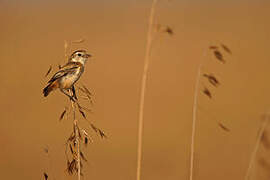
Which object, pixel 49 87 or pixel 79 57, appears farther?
pixel 79 57

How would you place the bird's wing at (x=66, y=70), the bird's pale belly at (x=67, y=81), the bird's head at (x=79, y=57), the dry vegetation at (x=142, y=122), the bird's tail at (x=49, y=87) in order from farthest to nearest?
the bird's head at (x=79, y=57) < the bird's tail at (x=49, y=87) < the bird's wing at (x=66, y=70) < the bird's pale belly at (x=67, y=81) < the dry vegetation at (x=142, y=122)

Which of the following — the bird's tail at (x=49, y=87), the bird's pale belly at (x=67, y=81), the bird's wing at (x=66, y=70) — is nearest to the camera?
the bird's pale belly at (x=67, y=81)

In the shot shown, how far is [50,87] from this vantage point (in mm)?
4250

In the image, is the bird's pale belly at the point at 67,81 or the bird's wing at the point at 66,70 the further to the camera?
the bird's wing at the point at 66,70

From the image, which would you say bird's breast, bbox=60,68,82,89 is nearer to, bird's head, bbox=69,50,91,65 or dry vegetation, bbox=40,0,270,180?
bird's head, bbox=69,50,91,65

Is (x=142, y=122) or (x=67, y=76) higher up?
(x=67, y=76)

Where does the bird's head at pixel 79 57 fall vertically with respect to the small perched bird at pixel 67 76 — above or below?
above

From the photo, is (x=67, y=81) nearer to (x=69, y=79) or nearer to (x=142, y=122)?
(x=69, y=79)

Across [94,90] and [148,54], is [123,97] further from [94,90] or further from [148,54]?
[148,54]

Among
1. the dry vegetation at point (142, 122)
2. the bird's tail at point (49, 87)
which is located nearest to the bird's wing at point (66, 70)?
the bird's tail at point (49, 87)

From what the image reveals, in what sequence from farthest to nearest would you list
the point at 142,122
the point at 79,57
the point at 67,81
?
the point at 79,57, the point at 67,81, the point at 142,122

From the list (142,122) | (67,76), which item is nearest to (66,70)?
(67,76)

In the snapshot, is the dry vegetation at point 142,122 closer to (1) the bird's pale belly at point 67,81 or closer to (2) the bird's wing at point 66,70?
(1) the bird's pale belly at point 67,81

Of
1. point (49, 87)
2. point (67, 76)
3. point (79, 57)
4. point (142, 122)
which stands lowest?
point (142, 122)
